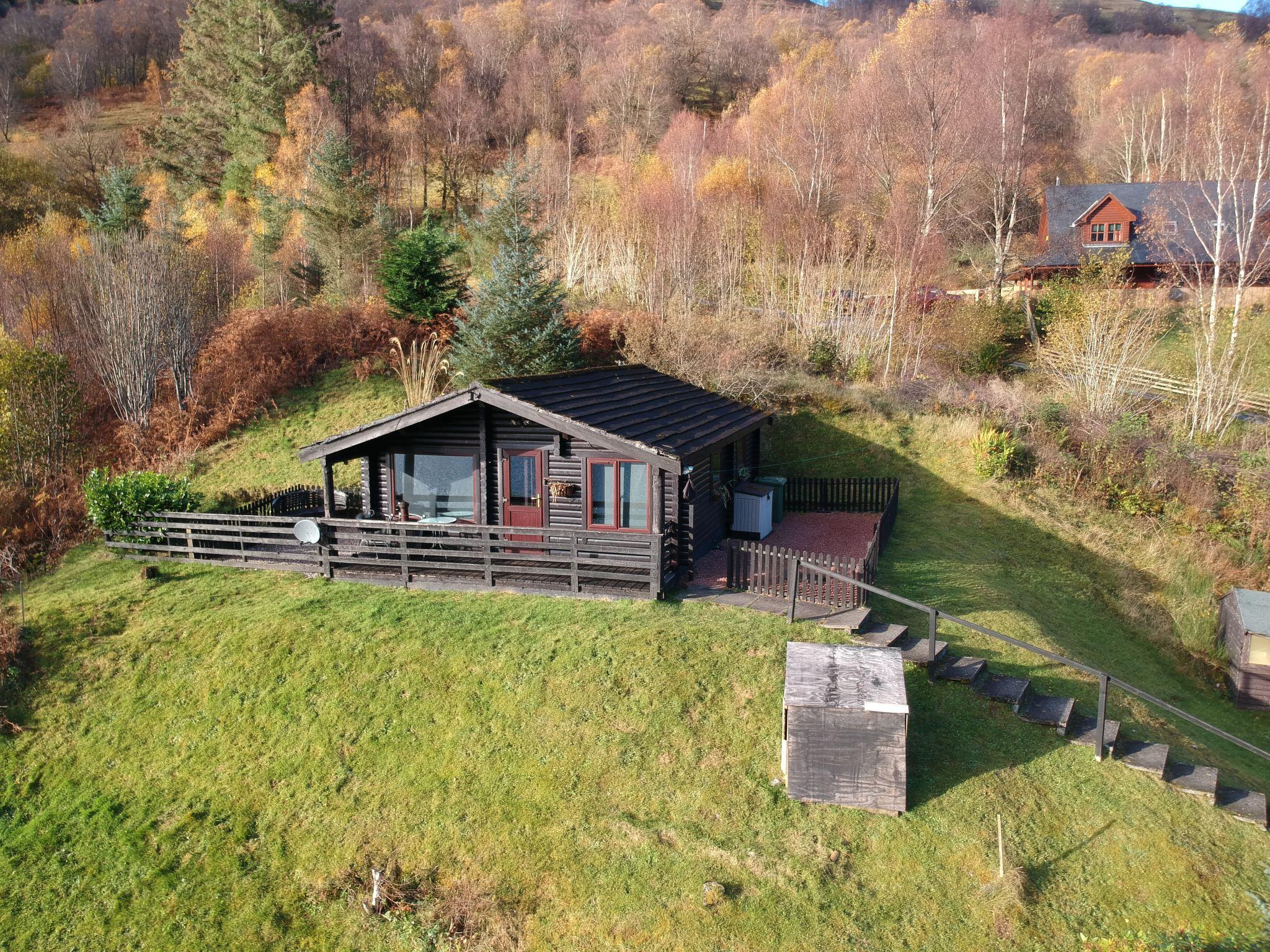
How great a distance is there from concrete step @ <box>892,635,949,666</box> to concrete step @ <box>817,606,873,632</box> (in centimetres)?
57

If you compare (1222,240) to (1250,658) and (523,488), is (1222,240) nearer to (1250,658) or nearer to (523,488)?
(1250,658)

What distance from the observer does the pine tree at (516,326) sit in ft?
73.6

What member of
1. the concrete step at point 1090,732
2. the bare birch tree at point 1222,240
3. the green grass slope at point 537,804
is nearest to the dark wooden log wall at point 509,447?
the green grass slope at point 537,804

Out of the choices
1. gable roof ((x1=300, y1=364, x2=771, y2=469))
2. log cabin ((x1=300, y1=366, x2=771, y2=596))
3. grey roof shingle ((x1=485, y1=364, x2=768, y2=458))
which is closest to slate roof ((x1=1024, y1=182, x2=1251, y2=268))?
grey roof shingle ((x1=485, y1=364, x2=768, y2=458))

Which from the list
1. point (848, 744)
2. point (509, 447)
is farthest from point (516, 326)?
point (848, 744)

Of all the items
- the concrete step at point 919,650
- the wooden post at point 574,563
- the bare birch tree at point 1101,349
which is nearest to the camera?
the concrete step at point 919,650

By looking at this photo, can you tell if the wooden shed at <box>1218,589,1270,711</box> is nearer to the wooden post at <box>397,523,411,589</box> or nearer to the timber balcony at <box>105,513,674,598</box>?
the timber balcony at <box>105,513,674,598</box>

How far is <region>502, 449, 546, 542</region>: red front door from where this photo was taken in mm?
14281

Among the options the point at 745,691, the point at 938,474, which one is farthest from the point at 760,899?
the point at 938,474

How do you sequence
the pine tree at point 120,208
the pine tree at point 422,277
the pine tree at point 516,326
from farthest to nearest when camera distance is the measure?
the pine tree at point 120,208 < the pine tree at point 422,277 < the pine tree at point 516,326

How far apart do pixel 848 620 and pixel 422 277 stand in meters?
19.8

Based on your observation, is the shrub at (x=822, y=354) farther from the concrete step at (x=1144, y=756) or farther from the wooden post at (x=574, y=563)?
the concrete step at (x=1144, y=756)

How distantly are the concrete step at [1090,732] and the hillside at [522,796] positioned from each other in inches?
11.4

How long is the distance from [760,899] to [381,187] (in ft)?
162
